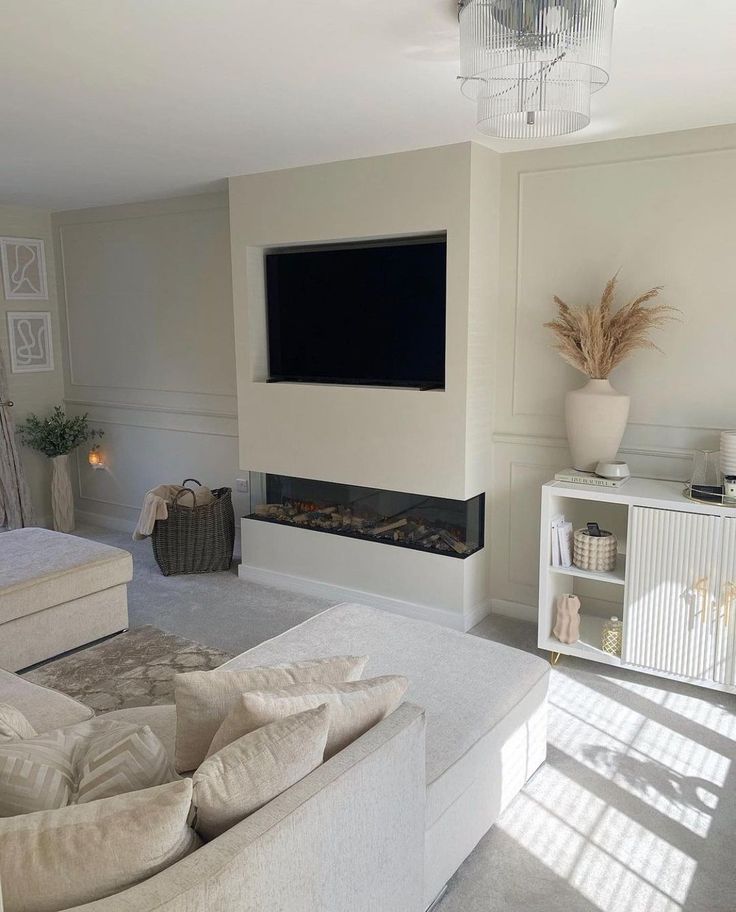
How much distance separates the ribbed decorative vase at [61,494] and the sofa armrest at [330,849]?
4.63 meters

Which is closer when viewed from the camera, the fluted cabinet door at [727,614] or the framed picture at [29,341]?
the fluted cabinet door at [727,614]

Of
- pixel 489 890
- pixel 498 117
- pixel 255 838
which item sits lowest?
pixel 489 890

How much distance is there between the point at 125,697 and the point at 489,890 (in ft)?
5.70

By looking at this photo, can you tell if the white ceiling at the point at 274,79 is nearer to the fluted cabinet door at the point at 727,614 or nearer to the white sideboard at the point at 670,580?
the white sideboard at the point at 670,580

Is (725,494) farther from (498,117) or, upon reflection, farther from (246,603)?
(246,603)

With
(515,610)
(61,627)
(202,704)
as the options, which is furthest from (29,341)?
(202,704)

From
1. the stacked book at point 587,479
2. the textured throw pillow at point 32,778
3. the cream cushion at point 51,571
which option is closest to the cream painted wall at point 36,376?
the cream cushion at point 51,571

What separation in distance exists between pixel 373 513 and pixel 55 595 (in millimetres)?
1667

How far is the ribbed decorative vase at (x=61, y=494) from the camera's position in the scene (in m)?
5.79

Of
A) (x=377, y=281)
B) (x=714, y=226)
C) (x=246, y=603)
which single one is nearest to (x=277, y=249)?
(x=377, y=281)

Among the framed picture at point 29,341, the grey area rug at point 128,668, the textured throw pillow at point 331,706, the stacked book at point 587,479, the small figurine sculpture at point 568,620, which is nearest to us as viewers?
the textured throw pillow at point 331,706

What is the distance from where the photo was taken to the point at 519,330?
3.85 metres

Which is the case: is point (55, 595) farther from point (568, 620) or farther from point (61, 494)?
point (61, 494)

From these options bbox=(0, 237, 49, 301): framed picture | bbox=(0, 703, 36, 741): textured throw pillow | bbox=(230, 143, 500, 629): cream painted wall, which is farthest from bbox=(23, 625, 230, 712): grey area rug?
bbox=(0, 237, 49, 301): framed picture
